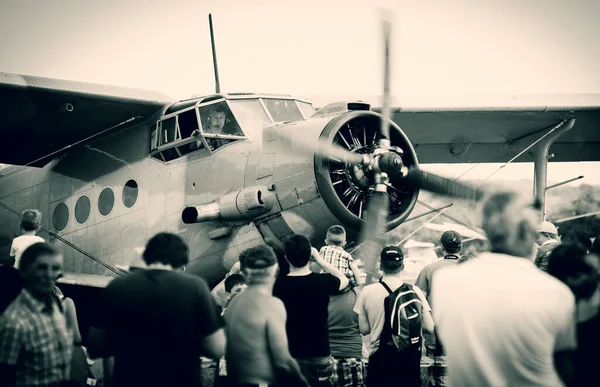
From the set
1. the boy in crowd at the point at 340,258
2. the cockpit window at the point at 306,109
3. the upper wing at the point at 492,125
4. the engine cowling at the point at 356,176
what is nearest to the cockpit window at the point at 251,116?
the cockpit window at the point at 306,109

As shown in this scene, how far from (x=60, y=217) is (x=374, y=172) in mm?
→ 5982

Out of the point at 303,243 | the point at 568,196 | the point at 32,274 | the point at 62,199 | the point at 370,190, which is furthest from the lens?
the point at 568,196

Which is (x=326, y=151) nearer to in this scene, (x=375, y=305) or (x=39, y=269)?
(x=375, y=305)

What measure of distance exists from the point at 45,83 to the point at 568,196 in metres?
86.4

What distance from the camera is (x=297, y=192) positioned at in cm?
766

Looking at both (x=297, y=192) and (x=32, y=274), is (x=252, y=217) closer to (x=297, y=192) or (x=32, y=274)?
(x=297, y=192)

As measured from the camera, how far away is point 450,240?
743 cm

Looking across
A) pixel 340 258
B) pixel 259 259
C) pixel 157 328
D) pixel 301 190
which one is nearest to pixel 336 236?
pixel 340 258

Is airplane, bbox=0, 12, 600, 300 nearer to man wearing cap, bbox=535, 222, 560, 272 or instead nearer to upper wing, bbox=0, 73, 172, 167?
upper wing, bbox=0, 73, 172, 167

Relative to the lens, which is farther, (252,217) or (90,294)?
(90,294)

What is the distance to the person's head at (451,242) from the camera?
7.43m

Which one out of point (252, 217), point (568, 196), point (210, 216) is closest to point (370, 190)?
point (252, 217)

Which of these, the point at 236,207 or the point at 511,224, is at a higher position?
the point at 236,207

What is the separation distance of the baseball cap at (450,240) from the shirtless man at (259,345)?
3.54m
